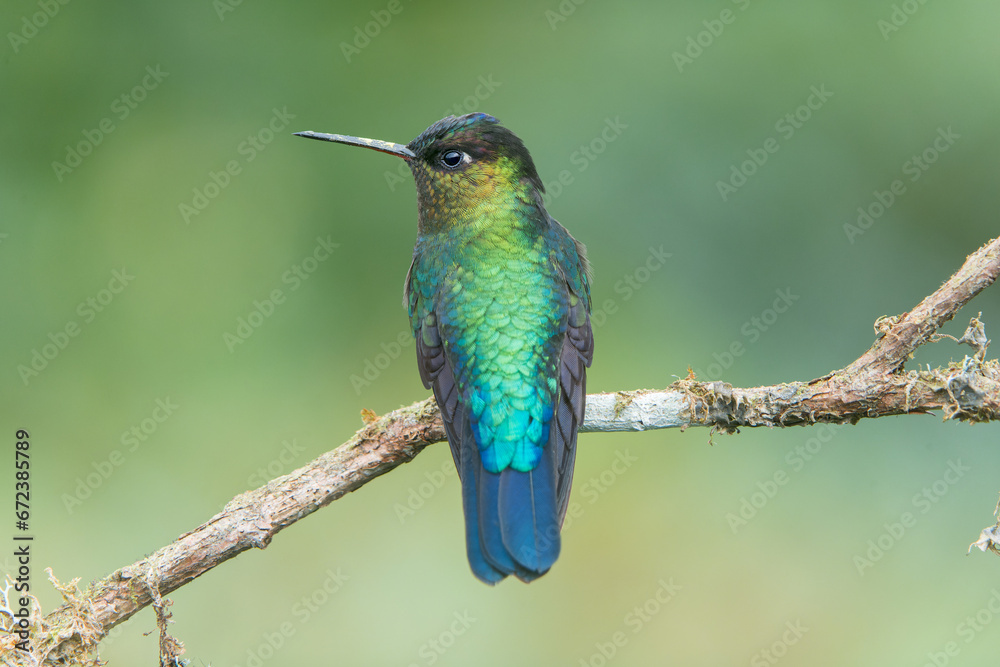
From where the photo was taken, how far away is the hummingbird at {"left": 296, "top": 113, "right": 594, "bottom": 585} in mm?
3355

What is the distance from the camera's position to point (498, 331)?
381 centimetres

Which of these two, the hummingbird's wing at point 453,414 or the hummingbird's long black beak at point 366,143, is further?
the hummingbird's long black beak at point 366,143

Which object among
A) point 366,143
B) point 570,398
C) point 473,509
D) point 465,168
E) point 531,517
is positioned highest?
point 465,168

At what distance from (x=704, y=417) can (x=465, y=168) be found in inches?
69.5

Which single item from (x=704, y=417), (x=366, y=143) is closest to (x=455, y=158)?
(x=366, y=143)

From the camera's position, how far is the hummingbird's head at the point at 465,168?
433cm

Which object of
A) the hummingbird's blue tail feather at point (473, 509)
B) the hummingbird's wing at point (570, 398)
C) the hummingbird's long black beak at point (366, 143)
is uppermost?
the hummingbird's long black beak at point (366, 143)

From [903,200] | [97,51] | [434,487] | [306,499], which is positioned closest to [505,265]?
[306,499]

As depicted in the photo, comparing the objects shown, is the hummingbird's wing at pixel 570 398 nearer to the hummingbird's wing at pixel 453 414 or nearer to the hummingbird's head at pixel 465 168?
the hummingbird's wing at pixel 453 414

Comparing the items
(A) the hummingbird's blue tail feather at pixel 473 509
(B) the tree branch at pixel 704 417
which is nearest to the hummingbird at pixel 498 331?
(A) the hummingbird's blue tail feather at pixel 473 509

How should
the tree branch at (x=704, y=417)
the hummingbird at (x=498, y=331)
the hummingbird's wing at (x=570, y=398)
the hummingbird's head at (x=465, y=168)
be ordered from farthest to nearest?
the hummingbird's head at (x=465, y=168), the hummingbird's wing at (x=570, y=398), the hummingbird at (x=498, y=331), the tree branch at (x=704, y=417)

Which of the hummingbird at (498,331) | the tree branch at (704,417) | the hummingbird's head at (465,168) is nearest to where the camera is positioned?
the tree branch at (704,417)

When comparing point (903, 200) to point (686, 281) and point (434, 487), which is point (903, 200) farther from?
point (434, 487)

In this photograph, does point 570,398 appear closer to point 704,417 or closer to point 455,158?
point 704,417
